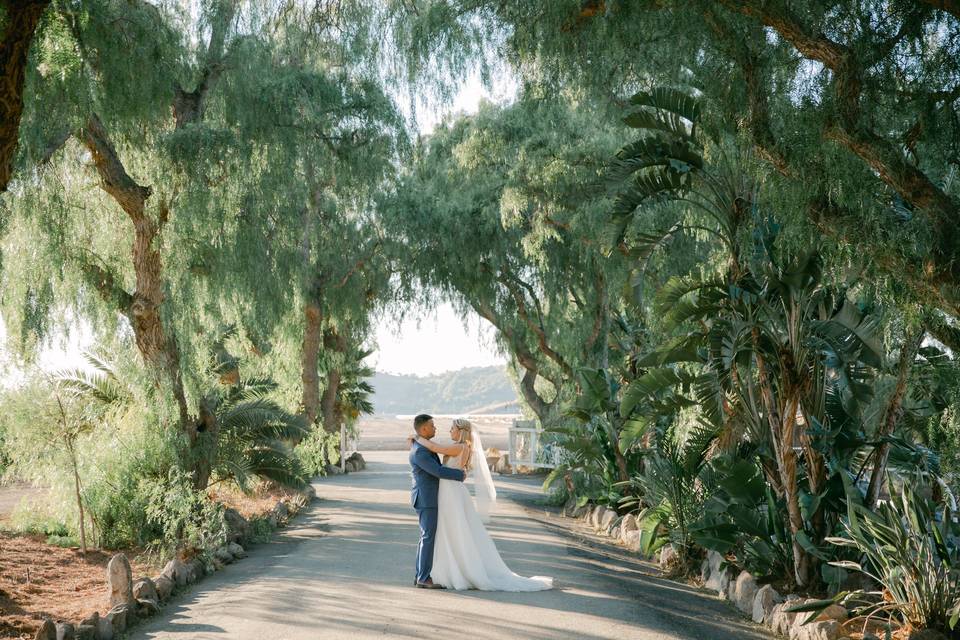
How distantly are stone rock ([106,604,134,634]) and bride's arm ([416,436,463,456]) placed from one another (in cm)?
330

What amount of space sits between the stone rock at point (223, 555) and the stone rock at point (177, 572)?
4.38ft

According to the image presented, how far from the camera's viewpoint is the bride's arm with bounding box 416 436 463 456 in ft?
30.4

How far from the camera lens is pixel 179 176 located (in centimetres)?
1160

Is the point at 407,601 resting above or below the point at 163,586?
below

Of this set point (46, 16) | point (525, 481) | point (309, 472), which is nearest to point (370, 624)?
point (46, 16)

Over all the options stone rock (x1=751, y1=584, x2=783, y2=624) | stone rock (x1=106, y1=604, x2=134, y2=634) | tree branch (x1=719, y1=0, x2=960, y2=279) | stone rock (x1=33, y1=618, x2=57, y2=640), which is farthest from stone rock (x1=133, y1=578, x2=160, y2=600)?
tree branch (x1=719, y1=0, x2=960, y2=279)

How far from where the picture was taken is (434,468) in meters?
9.34

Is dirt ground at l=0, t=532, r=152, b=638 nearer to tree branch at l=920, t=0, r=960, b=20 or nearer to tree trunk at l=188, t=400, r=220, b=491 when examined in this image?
tree trunk at l=188, t=400, r=220, b=491

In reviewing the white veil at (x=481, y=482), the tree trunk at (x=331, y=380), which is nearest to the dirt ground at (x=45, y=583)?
the white veil at (x=481, y=482)

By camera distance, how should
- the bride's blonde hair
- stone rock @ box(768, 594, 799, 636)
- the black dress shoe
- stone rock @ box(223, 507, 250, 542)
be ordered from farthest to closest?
1. stone rock @ box(223, 507, 250, 542)
2. the bride's blonde hair
3. the black dress shoe
4. stone rock @ box(768, 594, 799, 636)

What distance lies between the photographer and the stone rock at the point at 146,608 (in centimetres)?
748

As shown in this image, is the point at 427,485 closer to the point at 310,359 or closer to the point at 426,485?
the point at 426,485

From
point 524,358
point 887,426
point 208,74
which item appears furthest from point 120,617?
point 524,358

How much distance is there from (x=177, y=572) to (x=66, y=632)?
2.76 meters
